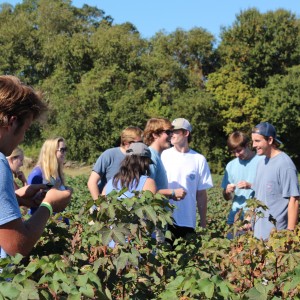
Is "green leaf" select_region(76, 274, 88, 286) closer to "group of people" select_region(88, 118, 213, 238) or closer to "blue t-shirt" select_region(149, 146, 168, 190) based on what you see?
"blue t-shirt" select_region(149, 146, 168, 190)

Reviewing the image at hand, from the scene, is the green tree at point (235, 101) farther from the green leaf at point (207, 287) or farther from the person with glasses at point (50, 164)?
the green leaf at point (207, 287)

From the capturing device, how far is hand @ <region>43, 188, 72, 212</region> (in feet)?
7.82

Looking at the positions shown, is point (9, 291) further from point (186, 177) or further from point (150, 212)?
point (186, 177)

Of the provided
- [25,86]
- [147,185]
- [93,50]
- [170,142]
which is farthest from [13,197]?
[93,50]

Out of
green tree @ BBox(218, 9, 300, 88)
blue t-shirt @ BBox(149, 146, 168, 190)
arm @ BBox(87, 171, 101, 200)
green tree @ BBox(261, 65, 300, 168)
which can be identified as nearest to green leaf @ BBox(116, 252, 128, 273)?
blue t-shirt @ BBox(149, 146, 168, 190)

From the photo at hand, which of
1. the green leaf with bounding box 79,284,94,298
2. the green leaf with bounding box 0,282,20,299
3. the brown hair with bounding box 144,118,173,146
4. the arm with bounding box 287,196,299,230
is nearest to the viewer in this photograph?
the green leaf with bounding box 0,282,20,299

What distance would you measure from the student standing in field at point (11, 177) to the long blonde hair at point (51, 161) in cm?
270

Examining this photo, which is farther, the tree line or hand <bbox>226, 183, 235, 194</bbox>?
the tree line

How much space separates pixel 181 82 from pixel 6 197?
39525 mm

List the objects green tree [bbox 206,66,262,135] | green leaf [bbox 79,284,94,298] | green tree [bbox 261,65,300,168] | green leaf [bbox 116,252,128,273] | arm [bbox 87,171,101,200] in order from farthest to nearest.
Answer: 1. green tree [bbox 206,66,262,135]
2. green tree [bbox 261,65,300,168]
3. arm [bbox 87,171,101,200]
4. green leaf [bbox 116,252,128,273]
5. green leaf [bbox 79,284,94,298]

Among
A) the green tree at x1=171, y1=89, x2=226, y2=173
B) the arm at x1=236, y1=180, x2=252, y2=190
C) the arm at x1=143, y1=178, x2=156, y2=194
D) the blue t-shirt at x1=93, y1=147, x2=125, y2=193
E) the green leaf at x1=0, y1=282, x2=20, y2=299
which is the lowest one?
the green leaf at x1=0, y1=282, x2=20, y2=299

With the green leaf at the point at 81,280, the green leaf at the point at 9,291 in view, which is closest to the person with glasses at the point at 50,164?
the green leaf at the point at 81,280

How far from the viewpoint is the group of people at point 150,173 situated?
2188 millimetres

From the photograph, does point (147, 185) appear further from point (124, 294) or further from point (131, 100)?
point (131, 100)
